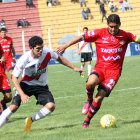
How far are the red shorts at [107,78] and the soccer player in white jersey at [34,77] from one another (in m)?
0.61

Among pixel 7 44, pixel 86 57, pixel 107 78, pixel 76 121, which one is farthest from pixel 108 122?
pixel 86 57

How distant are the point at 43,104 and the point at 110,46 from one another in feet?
5.63

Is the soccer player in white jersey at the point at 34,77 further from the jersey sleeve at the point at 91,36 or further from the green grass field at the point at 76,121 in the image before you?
the jersey sleeve at the point at 91,36

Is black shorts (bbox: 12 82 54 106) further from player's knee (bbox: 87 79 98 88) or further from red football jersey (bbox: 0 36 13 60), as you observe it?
red football jersey (bbox: 0 36 13 60)

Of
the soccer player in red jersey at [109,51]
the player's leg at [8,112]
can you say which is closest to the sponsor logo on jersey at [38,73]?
the player's leg at [8,112]

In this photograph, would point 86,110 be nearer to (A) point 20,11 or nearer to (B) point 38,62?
(B) point 38,62

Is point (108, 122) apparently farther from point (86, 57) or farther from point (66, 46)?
point (86, 57)

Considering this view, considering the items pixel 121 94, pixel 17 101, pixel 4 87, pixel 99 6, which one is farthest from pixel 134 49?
pixel 17 101

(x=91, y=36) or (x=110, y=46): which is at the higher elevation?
(x=91, y=36)

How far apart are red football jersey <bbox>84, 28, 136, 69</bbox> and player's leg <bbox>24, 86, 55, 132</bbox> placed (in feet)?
4.11

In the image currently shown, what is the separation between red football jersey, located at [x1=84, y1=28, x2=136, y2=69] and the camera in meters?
7.52

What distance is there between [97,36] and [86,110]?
1549 millimetres

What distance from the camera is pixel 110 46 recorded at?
7.54 meters

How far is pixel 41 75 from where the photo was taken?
23.1ft
